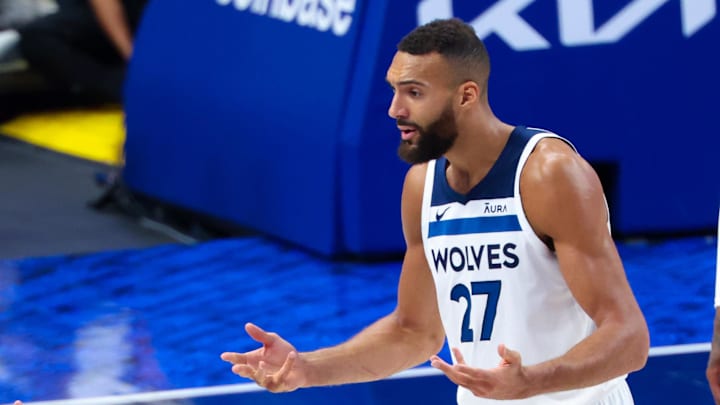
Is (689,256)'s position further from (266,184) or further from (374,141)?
(266,184)

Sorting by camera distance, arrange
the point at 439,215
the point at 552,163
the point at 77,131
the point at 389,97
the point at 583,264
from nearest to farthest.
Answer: the point at 583,264
the point at 552,163
the point at 439,215
the point at 389,97
the point at 77,131

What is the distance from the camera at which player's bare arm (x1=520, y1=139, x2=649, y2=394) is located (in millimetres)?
3207

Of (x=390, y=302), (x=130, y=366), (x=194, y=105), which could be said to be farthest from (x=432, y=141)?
(x=194, y=105)

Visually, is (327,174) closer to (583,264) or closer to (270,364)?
(270,364)

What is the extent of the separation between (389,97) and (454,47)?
3712 mm

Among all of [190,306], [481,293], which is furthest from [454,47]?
[190,306]

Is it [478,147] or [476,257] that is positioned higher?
[478,147]

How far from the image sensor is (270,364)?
349cm

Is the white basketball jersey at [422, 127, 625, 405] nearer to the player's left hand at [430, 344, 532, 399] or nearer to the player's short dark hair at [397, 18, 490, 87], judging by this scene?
the player's short dark hair at [397, 18, 490, 87]

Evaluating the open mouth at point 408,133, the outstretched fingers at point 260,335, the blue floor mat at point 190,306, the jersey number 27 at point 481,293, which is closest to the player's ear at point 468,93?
the open mouth at point 408,133

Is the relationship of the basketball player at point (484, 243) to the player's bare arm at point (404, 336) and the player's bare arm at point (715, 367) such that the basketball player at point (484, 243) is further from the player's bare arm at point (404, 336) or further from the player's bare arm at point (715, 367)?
the player's bare arm at point (715, 367)

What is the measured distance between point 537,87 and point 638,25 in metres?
0.60

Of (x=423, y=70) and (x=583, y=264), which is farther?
(x=423, y=70)

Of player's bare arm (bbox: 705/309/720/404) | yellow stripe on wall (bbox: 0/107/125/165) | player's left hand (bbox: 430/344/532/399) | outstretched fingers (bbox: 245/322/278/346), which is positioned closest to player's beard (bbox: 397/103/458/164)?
outstretched fingers (bbox: 245/322/278/346)
